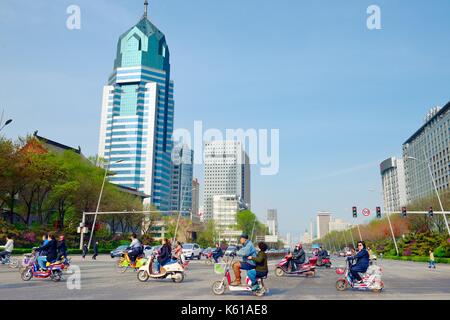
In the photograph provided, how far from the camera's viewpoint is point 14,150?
4169 cm

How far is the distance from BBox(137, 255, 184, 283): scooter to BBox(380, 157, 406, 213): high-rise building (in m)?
159

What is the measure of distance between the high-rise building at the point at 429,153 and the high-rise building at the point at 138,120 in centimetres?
9012

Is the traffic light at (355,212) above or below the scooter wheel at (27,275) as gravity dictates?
above

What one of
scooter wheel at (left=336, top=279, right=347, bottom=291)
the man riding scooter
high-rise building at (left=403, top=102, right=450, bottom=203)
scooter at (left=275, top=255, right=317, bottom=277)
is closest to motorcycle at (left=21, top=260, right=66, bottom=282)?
the man riding scooter

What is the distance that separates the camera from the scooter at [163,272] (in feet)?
50.4

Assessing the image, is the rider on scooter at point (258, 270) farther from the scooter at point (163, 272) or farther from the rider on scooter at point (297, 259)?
the rider on scooter at point (297, 259)

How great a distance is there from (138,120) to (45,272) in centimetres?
14404

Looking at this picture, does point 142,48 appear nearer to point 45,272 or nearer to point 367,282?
point 45,272

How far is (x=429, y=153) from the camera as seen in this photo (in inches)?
4860

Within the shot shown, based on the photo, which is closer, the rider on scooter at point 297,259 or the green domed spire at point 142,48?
the rider on scooter at point 297,259

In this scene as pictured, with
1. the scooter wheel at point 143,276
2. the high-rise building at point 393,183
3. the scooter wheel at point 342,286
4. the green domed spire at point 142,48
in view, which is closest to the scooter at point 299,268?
the scooter wheel at point 342,286
